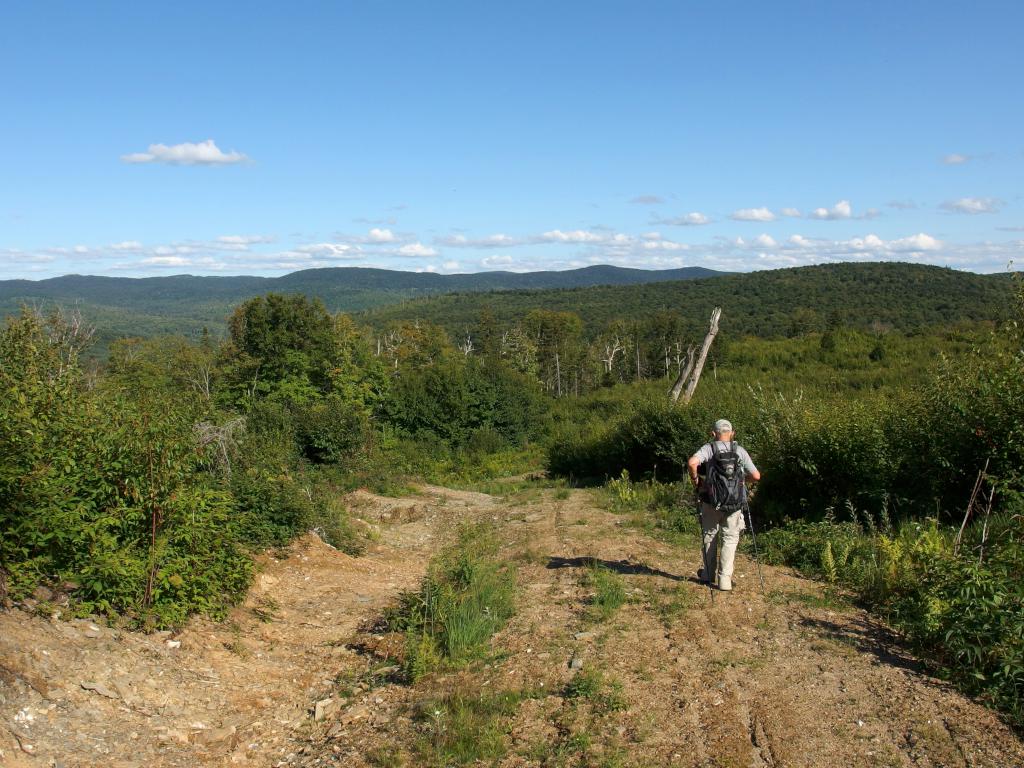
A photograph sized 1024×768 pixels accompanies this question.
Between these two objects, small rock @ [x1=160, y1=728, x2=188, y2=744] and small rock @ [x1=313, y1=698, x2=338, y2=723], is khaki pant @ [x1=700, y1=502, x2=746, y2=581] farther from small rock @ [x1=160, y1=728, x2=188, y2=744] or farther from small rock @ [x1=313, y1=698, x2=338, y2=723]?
small rock @ [x1=160, y1=728, x2=188, y2=744]

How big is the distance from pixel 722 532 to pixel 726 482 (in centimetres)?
61

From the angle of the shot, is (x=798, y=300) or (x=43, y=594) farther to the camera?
(x=798, y=300)

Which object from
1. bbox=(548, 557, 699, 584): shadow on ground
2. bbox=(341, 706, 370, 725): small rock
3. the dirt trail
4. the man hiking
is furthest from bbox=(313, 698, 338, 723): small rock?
the man hiking

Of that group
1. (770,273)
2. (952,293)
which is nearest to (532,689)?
(952,293)

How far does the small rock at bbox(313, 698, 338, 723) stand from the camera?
17.3ft

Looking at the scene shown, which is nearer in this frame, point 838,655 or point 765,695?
point 765,695

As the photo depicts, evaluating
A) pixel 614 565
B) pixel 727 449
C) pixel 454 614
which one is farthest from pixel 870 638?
pixel 454 614

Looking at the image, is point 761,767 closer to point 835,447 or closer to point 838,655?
point 838,655

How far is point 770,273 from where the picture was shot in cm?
11481

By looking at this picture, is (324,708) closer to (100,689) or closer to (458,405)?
(100,689)

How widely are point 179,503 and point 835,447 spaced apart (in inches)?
325

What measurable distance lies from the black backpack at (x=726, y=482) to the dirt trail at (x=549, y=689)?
0.93 meters

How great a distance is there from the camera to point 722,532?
6832mm

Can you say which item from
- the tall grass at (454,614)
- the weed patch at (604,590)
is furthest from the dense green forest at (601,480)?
the weed patch at (604,590)
